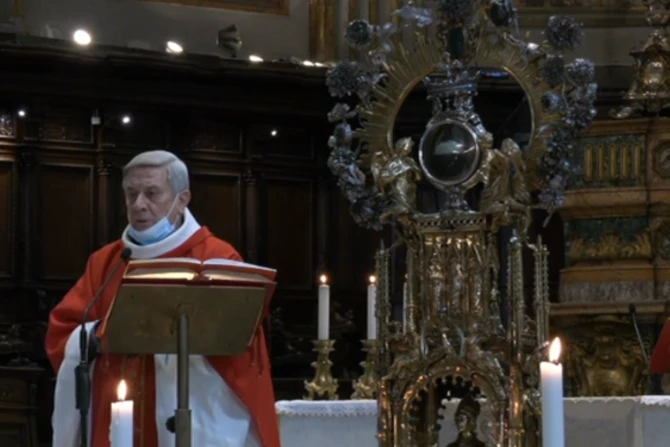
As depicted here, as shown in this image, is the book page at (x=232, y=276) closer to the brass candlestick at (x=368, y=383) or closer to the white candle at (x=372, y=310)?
the white candle at (x=372, y=310)

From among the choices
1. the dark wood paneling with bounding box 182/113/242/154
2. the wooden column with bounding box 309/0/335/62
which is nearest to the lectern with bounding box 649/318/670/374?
the dark wood paneling with bounding box 182/113/242/154

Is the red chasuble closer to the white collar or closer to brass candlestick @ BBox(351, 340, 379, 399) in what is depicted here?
the white collar

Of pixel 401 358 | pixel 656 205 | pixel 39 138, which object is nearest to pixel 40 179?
pixel 39 138

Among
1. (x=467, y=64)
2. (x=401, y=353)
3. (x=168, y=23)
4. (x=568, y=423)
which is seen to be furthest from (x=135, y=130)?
(x=568, y=423)

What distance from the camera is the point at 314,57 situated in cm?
1402

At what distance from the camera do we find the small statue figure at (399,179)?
6719mm

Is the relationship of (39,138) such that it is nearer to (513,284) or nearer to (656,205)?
(656,205)

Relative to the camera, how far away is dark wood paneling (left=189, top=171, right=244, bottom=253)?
43.0 feet

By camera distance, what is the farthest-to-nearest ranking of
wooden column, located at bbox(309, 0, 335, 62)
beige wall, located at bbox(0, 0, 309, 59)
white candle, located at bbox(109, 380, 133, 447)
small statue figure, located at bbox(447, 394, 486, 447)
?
1. wooden column, located at bbox(309, 0, 335, 62)
2. beige wall, located at bbox(0, 0, 309, 59)
3. small statue figure, located at bbox(447, 394, 486, 447)
4. white candle, located at bbox(109, 380, 133, 447)

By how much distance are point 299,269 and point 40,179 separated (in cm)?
235

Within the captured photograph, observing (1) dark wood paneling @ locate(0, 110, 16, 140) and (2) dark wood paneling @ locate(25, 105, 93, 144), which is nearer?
(1) dark wood paneling @ locate(0, 110, 16, 140)

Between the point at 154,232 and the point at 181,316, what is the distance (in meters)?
0.66

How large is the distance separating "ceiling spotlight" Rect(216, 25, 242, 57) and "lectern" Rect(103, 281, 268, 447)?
877cm

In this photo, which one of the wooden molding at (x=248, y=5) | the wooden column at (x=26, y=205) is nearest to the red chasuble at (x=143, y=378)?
the wooden column at (x=26, y=205)
